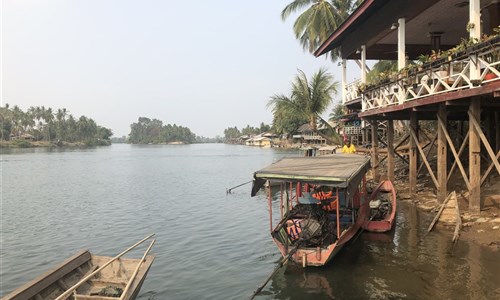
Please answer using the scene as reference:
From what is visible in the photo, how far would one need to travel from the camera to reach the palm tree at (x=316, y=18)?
29156 mm

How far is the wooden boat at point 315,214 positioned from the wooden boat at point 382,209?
1215 millimetres

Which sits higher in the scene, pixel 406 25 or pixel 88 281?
pixel 406 25

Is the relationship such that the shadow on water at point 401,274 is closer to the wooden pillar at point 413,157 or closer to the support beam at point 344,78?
the wooden pillar at point 413,157

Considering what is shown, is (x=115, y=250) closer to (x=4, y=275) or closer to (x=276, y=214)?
(x=4, y=275)

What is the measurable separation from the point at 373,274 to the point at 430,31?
12.4m

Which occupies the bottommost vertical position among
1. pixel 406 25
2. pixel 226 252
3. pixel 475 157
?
pixel 226 252

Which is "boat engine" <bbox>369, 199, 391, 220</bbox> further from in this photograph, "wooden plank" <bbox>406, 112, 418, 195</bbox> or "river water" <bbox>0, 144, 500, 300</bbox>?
"wooden plank" <bbox>406, 112, 418, 195</bbox>

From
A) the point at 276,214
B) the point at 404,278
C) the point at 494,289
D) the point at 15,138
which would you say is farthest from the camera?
the point at 15,138

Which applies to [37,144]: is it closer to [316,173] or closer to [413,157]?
[413,157]

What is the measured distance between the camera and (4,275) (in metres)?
9.52

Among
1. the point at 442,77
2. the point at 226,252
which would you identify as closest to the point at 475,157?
the point at 442,77

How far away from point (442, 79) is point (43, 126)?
122m

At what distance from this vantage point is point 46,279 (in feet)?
22.0

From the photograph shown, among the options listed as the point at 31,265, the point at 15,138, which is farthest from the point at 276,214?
the point at 15,138
